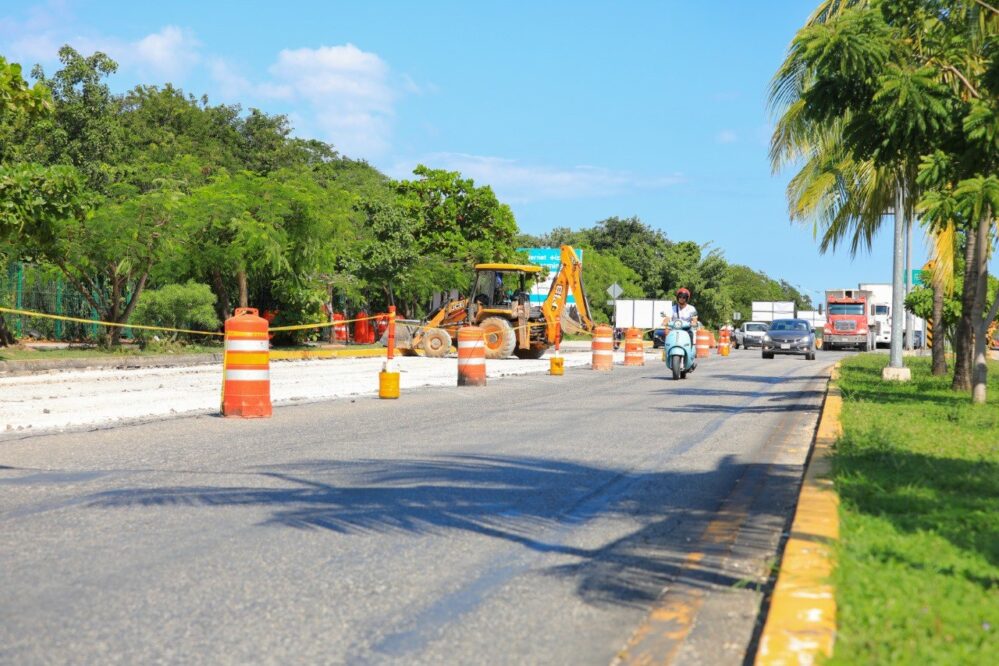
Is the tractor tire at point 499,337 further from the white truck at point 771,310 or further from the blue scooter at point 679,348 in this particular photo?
the white truck at point 771,310

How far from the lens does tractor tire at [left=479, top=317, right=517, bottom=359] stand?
32.5 metres

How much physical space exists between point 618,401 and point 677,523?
9.57 metres

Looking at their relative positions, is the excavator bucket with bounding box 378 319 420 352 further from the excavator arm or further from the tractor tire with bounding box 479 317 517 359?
the excavator arm

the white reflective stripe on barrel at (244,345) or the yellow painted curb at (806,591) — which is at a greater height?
the white reflective stripe on barrel at (244,345)

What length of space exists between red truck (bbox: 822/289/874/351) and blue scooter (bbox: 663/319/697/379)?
4108 cm

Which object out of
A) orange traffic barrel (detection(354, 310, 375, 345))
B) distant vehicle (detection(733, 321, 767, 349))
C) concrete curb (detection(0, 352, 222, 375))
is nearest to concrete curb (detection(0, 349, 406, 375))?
concrete curb (detection(0, 352, 222, 375))

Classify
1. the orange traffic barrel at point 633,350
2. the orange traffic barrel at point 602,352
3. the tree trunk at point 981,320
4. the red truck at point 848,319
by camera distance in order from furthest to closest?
the red truck at point 848,319
the orange traffic barrel at point 633,350
the orange traffic barrel at point 602,352
the tree trunk at point 981,320

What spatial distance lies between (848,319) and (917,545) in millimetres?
58214

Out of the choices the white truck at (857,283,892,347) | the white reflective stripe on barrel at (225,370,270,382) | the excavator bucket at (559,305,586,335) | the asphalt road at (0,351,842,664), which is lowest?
the asphalt road at (0,351,842,664)

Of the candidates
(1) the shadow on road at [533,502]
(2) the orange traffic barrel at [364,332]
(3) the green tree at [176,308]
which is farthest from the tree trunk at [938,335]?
(2) the orange traffic barrel at [364,332]

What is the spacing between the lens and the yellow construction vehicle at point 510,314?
107ft

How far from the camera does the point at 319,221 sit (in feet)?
114

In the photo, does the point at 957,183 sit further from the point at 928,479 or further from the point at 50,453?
the point at 50,453

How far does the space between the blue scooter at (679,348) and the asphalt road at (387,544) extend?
10.5m
